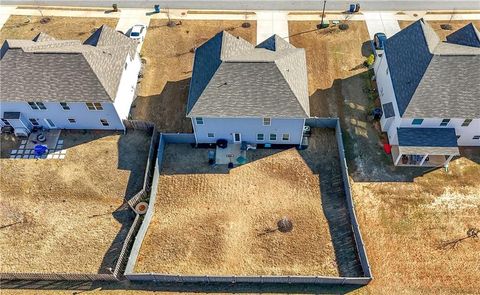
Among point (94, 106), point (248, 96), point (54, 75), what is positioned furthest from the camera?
point (94, 106)

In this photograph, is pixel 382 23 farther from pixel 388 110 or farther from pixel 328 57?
pixel 388 110

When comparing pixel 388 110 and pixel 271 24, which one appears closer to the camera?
pixel 388 110

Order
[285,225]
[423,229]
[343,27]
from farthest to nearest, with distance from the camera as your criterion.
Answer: [343,27], [285,225], [423,229]

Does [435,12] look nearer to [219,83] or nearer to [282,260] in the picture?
[219,83]

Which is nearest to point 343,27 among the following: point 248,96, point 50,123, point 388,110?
point 388,110

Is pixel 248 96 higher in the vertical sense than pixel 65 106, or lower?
higher

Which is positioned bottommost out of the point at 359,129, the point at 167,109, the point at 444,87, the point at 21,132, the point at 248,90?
the point at 359,129

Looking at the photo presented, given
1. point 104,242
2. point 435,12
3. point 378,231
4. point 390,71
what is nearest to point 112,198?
point 104,242

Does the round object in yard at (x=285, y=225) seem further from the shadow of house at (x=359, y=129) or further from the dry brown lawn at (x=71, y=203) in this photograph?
the dry brown lawn at (x=71, y=203)
